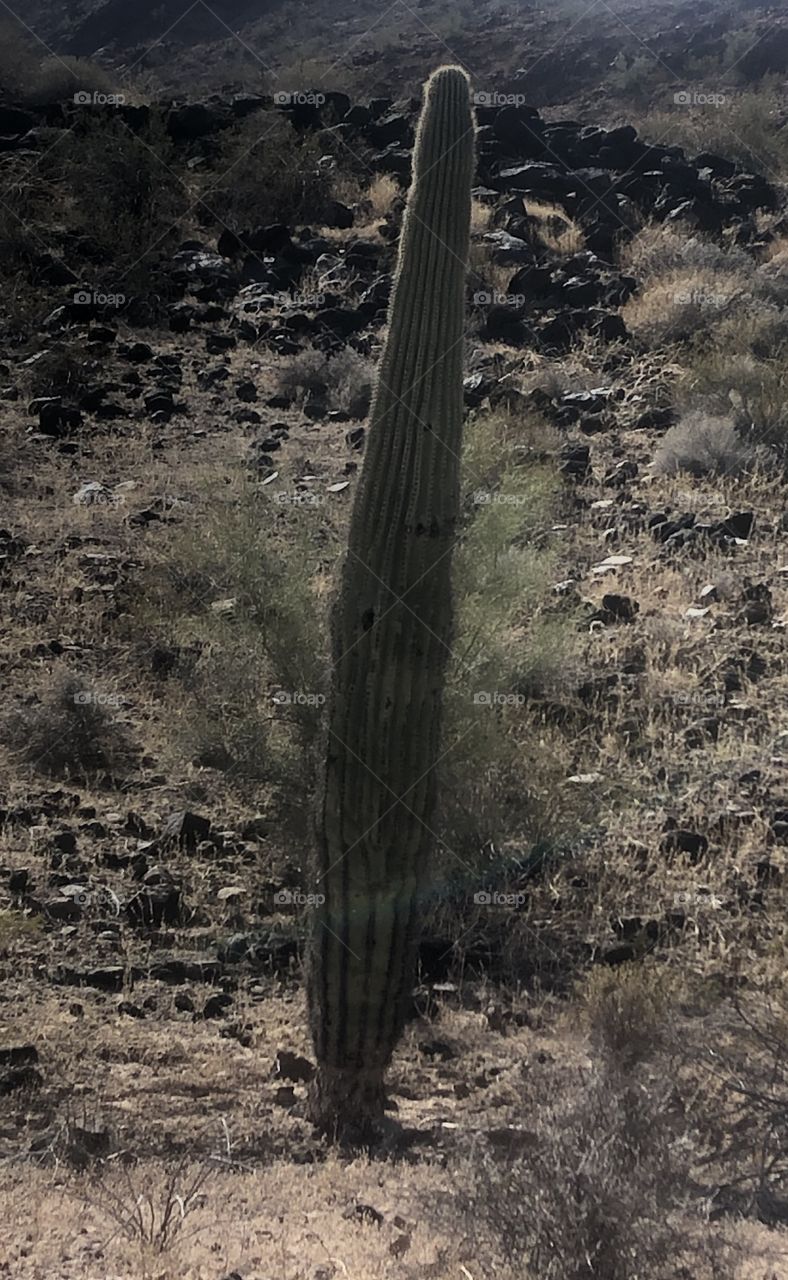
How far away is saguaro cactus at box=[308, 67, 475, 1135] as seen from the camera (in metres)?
4.82

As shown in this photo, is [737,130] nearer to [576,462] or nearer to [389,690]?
[576,462]

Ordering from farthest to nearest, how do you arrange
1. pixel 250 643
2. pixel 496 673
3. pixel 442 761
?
1. pixel 250 643
2. pixel 496 673
3. pixel 442 761

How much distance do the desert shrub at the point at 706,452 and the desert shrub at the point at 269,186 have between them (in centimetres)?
857

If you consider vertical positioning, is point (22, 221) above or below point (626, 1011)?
above

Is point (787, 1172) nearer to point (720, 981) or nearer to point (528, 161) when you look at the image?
point (720, 981)

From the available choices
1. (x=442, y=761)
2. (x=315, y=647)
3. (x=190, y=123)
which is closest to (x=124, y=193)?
(x=190, y=123)

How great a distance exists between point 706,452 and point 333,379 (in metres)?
3.92

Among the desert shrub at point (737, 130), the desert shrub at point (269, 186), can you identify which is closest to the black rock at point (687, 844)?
the desert shrub at point (269, 186)

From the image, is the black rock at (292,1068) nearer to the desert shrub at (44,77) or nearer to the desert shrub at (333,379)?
the desert shrub at (333,379)

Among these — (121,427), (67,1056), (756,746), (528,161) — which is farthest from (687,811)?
(528,161)

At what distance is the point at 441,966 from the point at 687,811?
1739mm

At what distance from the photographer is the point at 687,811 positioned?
739cm

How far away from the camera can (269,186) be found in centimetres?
1898

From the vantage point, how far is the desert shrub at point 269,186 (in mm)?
18812
